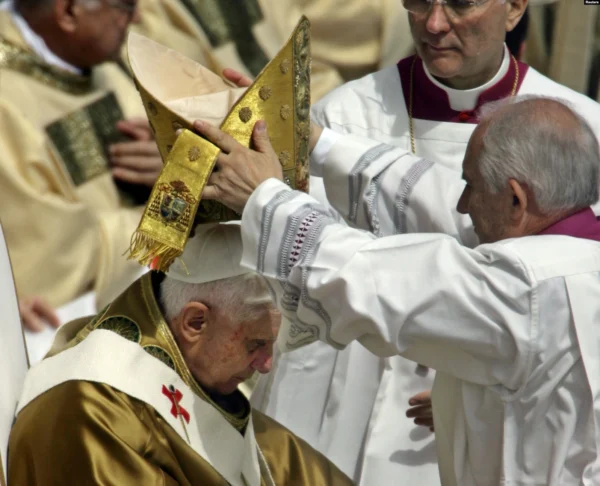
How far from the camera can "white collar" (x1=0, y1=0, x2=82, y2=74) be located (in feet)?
15.6

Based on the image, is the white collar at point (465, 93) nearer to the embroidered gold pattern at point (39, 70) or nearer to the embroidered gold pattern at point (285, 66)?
the embroidered gold pattern at point (285, 66)

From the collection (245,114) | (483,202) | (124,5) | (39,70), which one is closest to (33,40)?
(39,70)

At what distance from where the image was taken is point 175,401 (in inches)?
111

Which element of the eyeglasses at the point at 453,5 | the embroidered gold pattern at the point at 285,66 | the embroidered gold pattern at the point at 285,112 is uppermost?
the embroidered gold pattern at the point at 285,66

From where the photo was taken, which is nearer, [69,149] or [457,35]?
[457,35]

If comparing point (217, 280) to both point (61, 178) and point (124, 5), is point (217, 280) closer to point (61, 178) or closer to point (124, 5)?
point (61, 178)

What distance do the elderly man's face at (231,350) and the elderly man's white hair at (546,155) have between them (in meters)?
0.65

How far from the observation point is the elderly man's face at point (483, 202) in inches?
107

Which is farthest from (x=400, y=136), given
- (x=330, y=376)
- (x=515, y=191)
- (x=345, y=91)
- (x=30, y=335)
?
(x=30, y=335)

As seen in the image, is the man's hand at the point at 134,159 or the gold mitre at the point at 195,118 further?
the man's hand at the point at 134,159

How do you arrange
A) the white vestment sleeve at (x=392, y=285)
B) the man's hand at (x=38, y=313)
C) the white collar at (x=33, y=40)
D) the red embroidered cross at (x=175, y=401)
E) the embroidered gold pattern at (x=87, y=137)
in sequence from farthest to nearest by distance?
the white collar at (x=33, y=40), the embroidered gold pattern at (x=87, y=137), the man's hand at (x=38, y=313), the red embroidered cross at (x=175, y=401), the white vestment sleeve at (x=392, y=285)

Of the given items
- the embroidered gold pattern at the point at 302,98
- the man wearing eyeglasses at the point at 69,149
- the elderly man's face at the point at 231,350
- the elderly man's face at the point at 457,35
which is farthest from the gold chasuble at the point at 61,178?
the embroidered gold pattern at the point at 302,98

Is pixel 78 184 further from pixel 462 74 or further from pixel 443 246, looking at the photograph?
pixel 443 246

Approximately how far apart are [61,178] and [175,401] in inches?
79.0
